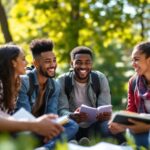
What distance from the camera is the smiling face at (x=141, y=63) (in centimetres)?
535

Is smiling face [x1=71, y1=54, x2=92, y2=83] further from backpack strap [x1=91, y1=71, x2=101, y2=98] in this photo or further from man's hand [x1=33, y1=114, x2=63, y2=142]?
man's hand [x1=33, y1=114, x2=63, y2=142]

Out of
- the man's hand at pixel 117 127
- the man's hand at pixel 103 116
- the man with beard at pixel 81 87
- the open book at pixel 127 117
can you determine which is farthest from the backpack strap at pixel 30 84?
the open book at pixel 127 117

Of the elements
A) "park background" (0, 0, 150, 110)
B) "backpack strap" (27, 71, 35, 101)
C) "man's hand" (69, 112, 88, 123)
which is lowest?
"man's hand" (69, 112, 88, 123)

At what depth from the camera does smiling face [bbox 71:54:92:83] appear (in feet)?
18.6

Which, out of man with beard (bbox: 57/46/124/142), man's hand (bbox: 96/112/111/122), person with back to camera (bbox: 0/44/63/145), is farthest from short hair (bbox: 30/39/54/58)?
man's hand (bbox: 96/112/111/122)

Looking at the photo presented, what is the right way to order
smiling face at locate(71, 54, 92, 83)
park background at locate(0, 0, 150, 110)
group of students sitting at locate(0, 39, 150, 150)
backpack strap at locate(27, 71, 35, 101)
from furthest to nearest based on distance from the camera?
1. park background at locate(0, 0, 150, 110)
2. smiling face at locate(71, 54, 92, 83)
3. backpack strap at locate(27, 71, 35, 101)
4. group of students sitting at locate(0, 39, 150, 150)

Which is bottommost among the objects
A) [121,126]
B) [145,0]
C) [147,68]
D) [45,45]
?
[121,126]

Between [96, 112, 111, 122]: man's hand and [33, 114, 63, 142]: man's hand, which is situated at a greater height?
[33, 114, 63, 142]: man's hand

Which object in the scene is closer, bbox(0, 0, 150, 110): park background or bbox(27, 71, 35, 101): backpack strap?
bbox(27, 71, 35, 101): backpack strap

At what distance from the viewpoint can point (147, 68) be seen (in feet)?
17.6

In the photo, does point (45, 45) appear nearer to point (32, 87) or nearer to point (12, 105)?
point (32, 87)

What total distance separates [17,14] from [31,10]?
1.90ft

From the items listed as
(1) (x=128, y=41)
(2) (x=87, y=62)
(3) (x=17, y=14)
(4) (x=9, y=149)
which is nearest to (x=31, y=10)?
(3) (x=17, y=14)

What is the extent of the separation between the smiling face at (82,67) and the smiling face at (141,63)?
59 cm
